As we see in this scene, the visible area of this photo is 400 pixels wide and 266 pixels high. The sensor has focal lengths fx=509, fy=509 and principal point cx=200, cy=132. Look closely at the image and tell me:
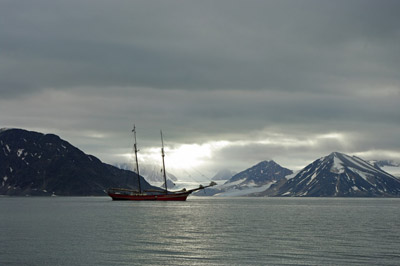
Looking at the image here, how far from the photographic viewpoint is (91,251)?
68.9 metres

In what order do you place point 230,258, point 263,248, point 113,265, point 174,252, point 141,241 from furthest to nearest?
point 141,241 < point 263,248 < point 174,252 < point 230,258 < point 113,265

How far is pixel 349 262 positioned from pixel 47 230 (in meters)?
61.0

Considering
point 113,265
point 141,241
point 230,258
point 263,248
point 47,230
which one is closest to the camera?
point 113,265

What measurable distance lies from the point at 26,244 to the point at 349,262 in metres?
46.0

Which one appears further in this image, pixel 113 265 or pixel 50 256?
pixel 50 256

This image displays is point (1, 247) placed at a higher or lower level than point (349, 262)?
higher

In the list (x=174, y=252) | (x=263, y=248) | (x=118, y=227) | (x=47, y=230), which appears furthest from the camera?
(x=118, y=227)

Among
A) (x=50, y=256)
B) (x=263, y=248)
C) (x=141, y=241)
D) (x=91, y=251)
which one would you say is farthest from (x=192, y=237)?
(x=50, y=256)

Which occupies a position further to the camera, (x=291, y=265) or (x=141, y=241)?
(x=141, y=241)

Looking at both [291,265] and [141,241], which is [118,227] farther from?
[291,265]

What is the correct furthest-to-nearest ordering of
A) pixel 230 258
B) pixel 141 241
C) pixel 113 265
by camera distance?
1. pixel 141 241
2. pixel 230 258
3. pixel 113 265

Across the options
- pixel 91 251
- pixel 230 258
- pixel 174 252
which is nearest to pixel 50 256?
pixel 91 251

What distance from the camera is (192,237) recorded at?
288 ft

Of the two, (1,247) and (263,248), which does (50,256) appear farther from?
(263,248)
